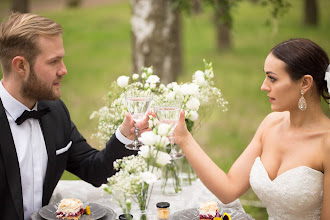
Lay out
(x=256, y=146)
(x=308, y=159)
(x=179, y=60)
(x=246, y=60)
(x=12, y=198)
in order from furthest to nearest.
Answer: (x=246, y=60) < (x=179, y=60) < (x=256, y=146) < (x=308, y=159) < (x=12, y=198)

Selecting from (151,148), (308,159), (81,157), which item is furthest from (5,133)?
(308,159)

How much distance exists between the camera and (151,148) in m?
2.13

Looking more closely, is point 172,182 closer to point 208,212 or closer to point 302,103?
point 208,212

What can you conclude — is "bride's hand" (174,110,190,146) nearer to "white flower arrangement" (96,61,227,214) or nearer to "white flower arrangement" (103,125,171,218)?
"white flower arrangement" (96,61,227,214)

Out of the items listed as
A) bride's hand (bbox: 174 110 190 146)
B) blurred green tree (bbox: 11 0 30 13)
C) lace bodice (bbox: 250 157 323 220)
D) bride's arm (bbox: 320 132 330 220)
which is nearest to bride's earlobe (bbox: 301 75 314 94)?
bride's arm (bbox: 320 132 330 220)

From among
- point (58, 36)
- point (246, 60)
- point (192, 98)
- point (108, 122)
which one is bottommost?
point (246, 60)

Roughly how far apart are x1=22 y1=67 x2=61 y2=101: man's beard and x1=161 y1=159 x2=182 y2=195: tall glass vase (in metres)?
0.94

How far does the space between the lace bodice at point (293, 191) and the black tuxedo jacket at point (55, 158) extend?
0.88m

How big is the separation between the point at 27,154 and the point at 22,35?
0.74 m

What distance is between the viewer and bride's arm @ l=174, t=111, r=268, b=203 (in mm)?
2955

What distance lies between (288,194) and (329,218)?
27 cm

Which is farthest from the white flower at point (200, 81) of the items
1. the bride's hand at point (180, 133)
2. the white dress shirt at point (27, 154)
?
the white dress shirt at point (27, 154)

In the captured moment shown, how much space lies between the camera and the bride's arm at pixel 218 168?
2.96 m

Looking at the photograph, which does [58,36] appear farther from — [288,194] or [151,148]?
[288,194]
